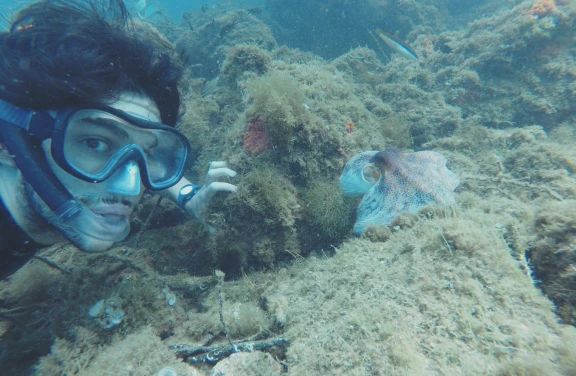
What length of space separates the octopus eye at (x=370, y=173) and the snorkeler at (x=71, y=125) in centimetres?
244

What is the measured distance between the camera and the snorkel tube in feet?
6.30

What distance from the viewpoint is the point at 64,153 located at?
2.03 m

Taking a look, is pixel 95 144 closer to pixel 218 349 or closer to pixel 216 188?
pixel 216 188

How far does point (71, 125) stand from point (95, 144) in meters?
0.22

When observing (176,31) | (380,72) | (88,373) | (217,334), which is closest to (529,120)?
(380,72)

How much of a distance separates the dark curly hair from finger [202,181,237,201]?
121cm

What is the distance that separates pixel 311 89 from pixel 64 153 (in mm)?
3283

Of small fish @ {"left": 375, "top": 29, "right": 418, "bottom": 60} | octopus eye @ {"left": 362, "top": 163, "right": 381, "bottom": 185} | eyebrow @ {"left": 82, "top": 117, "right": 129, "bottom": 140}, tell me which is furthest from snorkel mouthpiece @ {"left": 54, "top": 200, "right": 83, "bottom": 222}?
small fish @ {"left": 375, "top": 29, "right": 418, "bottom": 60}

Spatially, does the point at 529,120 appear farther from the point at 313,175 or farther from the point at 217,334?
the point at 217,334

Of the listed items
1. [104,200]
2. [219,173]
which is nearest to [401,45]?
[219,173]

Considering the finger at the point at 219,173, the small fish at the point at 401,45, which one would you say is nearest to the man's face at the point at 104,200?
the finger at the point at 219,173

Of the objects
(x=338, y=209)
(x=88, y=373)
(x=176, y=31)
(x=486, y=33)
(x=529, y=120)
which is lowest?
(x=88, y=373)

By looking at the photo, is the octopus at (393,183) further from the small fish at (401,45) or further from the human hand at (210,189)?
the small fish at (401,45)

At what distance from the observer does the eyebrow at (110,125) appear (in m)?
2.22
